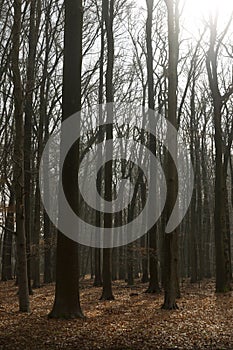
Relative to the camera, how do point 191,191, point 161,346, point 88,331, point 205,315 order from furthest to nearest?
point 191,191, point 205,315, point 88,331, point 161,346

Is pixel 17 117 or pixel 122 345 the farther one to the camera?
pixel 17 117

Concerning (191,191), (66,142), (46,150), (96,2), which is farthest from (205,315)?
(191,191)

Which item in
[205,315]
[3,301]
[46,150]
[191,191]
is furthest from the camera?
[191,191]

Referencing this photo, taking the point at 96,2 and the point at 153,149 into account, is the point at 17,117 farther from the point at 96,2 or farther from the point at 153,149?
the point at 96,2

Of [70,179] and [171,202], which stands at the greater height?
[70,179]

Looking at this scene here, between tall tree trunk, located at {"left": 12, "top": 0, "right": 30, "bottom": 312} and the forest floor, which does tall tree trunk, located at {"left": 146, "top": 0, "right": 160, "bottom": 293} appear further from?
tall tree trunk, located at {"left": 12, "top": 0, "right": 30, "bottom": 312}

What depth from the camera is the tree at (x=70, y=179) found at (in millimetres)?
9664

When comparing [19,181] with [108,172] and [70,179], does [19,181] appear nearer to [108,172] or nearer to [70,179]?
[70,179]

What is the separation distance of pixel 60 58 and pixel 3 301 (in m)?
10.4

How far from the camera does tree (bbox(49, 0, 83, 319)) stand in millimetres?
9664

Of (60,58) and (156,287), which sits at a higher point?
(60,58)

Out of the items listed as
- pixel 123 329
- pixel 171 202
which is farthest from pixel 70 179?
pixel 171 202

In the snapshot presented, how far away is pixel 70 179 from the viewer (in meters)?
9.91

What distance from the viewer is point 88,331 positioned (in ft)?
27.7
